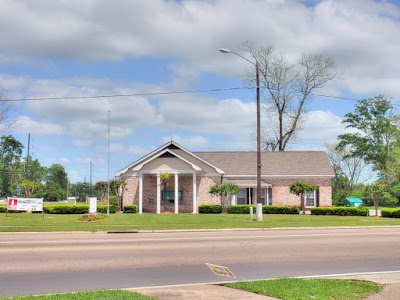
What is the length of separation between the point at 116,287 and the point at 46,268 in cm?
288

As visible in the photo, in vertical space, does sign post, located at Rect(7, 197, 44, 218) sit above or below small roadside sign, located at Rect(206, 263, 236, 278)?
above

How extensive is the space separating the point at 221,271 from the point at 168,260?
2028mm

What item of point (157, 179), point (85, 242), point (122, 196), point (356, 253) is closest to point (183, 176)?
point (157, 179)

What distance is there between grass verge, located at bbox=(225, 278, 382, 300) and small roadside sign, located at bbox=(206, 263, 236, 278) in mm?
1482

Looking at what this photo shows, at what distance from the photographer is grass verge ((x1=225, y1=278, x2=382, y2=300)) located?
7.56m

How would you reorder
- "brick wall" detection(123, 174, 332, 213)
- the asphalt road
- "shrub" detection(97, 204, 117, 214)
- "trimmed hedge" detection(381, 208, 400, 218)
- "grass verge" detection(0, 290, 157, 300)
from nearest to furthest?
"grass verge" detection(0, 290, 157, 300), the asphalt road, "trimmed hedge" detection(381, 208, 400, 218), "shrub" detection(97, 204, 117, 214), "brick wall" detection(123, 174, 332, 213)

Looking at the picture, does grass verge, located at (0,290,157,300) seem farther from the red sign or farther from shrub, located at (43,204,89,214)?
shrub, located at (43,204,89,214)

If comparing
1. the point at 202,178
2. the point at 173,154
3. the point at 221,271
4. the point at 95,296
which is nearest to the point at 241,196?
the point at 202,178

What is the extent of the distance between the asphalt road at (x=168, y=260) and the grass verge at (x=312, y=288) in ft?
3.97

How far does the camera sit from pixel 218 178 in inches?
1606

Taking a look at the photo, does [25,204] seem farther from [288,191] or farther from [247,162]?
[288,191]

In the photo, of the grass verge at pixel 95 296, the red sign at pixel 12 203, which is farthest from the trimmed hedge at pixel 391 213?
the grass verge at pixel 95 296

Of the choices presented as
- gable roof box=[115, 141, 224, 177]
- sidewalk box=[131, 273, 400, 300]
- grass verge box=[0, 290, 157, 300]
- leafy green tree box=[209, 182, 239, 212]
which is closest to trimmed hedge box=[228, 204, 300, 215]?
leafy green tree box=[209, 182, 239, 212]

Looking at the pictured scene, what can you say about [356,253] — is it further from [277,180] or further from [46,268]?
[277,180]
